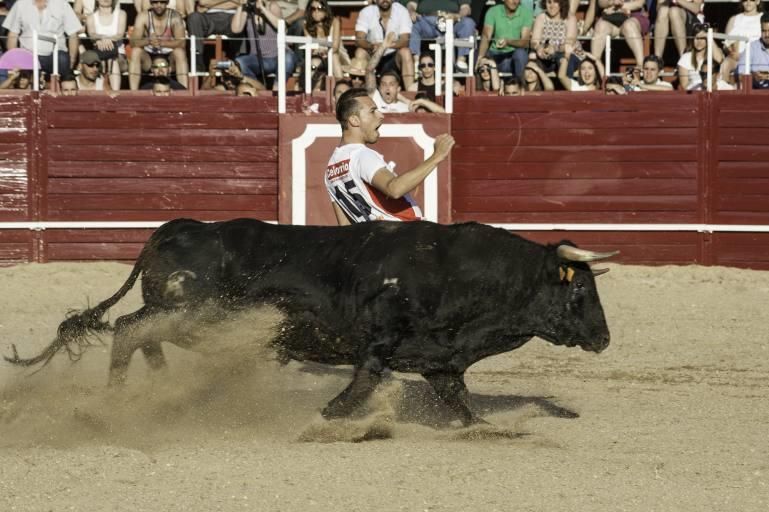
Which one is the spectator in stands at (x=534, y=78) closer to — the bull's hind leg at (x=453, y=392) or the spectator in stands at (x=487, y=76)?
the spectator in stands at (x=487, y=76)

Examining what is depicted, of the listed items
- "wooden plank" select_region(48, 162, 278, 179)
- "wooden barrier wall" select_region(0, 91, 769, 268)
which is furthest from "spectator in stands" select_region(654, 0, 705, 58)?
A: "wooden plank" select_region(48, 162, 278, 179)

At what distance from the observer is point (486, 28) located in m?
11.3

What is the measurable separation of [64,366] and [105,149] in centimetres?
559

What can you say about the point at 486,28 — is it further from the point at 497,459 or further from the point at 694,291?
the point at 497,459

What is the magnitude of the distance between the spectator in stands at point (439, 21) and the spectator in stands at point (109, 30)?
2.49 m

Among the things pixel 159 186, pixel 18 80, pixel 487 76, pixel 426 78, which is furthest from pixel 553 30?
pixel 18 80

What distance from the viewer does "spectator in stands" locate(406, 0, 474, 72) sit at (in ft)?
37.0

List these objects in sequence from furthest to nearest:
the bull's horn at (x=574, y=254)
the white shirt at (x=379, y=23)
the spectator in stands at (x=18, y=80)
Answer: the spectator in stands at (x=18, y=80) → the white shirt at (x=379, y=23) → the bull's horn at (x=574, y=254)

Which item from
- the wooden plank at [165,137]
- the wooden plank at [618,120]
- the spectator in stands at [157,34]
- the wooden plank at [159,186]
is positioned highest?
the spectator in stands at [157,34]

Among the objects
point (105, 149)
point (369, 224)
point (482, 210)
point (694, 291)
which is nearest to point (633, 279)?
point (694, 291)

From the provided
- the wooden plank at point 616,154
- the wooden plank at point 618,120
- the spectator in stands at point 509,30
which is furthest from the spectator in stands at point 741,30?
the spectator in stands at point 509,30

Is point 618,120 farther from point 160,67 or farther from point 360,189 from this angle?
point 360,189

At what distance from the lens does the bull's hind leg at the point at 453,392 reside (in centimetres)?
550

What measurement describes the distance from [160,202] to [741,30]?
5148 millimetres
